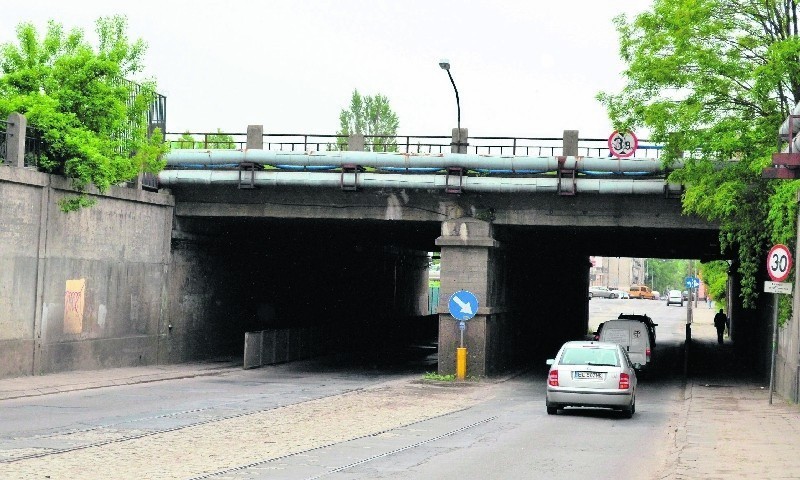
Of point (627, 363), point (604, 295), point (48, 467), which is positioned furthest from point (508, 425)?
point (604, 295)

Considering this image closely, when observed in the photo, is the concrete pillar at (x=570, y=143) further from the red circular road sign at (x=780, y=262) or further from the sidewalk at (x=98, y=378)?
the sidewalk at (x=98, y=378)

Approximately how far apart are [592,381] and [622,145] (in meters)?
11.0

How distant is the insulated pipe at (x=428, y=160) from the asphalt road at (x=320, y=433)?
6296mm

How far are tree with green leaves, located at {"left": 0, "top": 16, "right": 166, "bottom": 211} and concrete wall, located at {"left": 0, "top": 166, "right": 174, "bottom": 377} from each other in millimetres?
685

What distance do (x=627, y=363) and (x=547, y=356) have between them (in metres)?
26.7

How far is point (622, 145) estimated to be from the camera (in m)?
30.6

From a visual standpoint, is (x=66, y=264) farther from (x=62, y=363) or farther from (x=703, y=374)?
(x=703, y=374)

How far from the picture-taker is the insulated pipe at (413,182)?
100 feet

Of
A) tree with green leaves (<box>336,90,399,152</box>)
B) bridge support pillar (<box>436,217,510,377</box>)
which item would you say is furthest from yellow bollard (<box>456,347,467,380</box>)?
tree with green leaves (<box>336,90,399,152</box>)

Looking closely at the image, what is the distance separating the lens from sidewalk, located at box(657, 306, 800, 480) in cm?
1332

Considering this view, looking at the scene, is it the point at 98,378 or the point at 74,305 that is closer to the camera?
the point at 98,378

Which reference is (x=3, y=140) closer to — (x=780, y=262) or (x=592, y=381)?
(x=592, y=381)

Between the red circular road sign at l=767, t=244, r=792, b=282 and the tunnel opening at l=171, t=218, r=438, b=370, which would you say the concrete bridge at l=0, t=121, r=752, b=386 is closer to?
the tunnel opening at l=171, t=218, r=438, b=370

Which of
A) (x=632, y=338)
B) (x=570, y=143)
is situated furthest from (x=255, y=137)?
(x=632, y=338)
